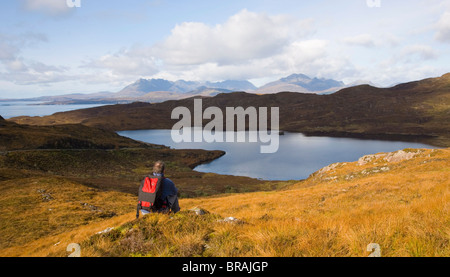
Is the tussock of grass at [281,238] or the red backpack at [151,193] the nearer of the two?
the tussock of grass at [281,238]

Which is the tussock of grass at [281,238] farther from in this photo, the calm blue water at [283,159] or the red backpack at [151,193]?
the calm blue water at [283,159]

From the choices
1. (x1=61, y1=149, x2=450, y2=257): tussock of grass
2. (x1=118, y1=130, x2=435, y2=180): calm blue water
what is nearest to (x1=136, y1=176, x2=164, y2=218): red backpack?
(x1=61, y1=149, x2=450, y2=257): tussock of grass

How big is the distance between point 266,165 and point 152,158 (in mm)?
42372

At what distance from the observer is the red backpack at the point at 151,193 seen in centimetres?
796

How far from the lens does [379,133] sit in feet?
532

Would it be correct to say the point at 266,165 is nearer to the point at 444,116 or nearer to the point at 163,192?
the point at 163,192

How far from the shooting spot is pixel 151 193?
316 inches

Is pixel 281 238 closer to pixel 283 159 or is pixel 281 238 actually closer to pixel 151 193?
pixel 151 193

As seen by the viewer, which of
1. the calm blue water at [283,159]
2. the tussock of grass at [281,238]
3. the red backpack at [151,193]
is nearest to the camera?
the tussock of grass at [281,238]

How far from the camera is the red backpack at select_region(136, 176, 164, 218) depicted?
A: 7.96m

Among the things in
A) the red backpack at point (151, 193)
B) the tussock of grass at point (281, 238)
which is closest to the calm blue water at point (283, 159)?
the red backpack at point (151, 193)

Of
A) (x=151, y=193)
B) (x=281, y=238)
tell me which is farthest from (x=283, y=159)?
(x=281, y=238)

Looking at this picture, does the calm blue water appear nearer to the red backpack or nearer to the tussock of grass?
the red backpack

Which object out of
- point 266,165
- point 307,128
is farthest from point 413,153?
point 307,128
